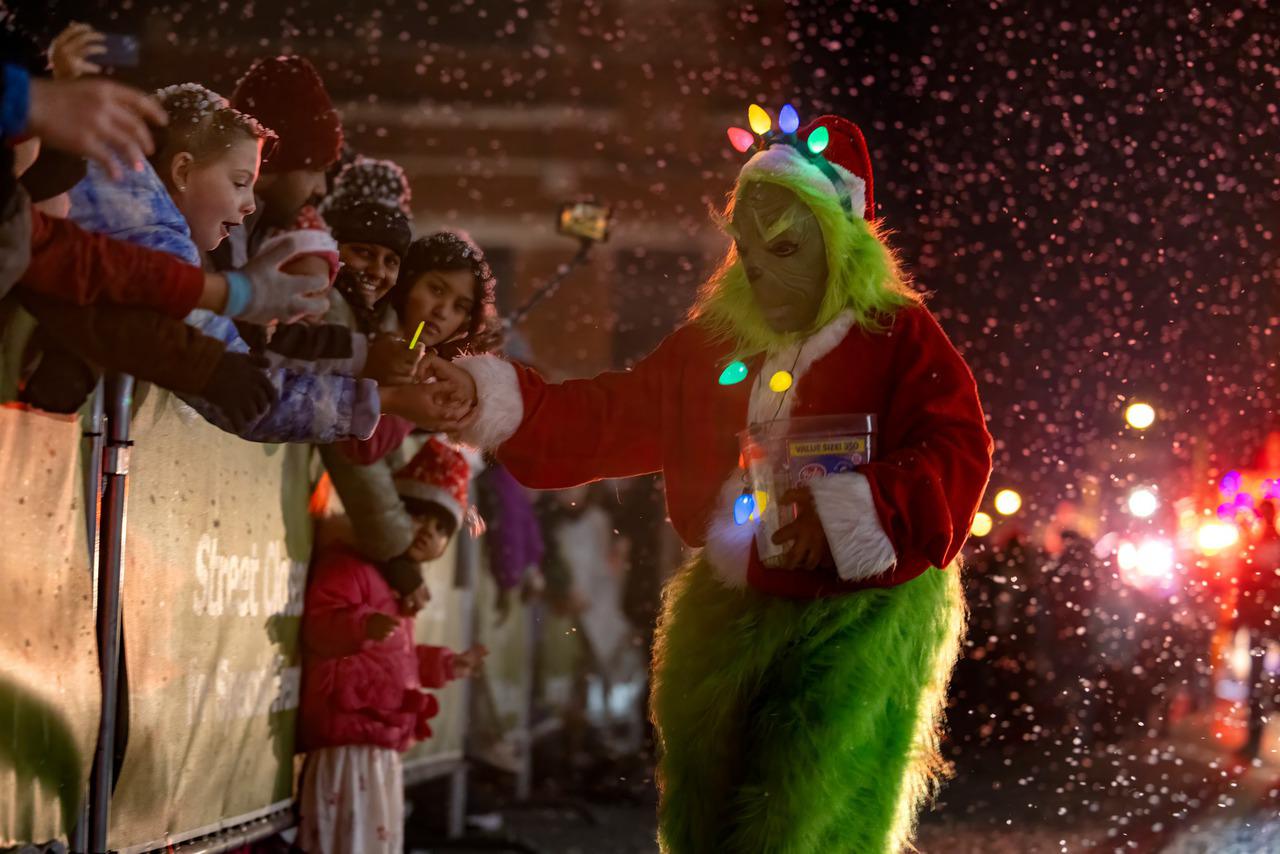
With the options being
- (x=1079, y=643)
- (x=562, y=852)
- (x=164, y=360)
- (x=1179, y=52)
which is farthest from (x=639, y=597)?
(x=164, y=360)

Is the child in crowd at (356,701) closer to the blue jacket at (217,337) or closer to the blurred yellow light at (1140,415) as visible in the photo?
the blue jacket at (217,337)

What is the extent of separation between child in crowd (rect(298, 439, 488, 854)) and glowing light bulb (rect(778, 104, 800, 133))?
1.14m

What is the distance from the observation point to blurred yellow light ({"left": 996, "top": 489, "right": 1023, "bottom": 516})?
358 centimetres

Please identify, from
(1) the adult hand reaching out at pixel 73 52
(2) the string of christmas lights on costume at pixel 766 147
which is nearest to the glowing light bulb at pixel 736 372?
(2) the string of christmas lights on costume at pixel 766 147

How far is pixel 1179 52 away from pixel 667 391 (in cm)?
182

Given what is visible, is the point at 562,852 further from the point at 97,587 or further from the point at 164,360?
the point at 164,360

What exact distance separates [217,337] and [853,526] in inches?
34.1

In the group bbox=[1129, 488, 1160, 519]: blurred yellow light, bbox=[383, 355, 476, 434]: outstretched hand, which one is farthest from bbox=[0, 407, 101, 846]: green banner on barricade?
bbox=[1129, 488, 1160, 519]: blurred yellow light

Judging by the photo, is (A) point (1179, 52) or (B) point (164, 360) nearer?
(B) point (164, 360)

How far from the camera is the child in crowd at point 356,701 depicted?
8.71ft

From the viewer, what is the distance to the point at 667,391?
2.19m

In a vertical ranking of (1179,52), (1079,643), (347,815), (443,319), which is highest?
(1179,52)

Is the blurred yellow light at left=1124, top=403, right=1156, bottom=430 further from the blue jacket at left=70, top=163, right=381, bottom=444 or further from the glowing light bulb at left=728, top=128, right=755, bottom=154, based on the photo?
the blue jacket at left=70, top=163, right=381, bottom=444

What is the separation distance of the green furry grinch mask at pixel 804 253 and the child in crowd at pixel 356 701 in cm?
103
